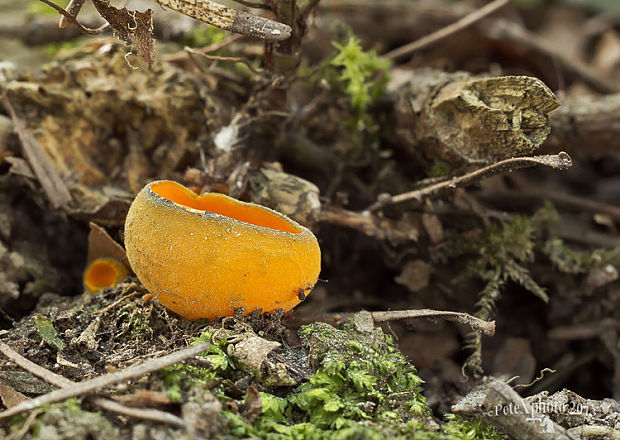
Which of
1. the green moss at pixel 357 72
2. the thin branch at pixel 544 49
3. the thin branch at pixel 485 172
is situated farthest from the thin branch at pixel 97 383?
the thin branch at pixel 544 49

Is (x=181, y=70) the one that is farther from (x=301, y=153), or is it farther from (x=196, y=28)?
(x=301, y=153)

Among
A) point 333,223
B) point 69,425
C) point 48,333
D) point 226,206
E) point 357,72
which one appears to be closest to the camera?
point 69,425

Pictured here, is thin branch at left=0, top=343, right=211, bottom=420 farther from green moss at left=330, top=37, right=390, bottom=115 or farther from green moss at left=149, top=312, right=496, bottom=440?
green moss at left=330, top=37, right=390, bottom=115

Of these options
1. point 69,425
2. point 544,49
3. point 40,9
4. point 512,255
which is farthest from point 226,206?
point 544,49

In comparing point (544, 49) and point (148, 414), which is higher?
point (544, 49)

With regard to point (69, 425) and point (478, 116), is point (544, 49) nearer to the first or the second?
point (478, 116)

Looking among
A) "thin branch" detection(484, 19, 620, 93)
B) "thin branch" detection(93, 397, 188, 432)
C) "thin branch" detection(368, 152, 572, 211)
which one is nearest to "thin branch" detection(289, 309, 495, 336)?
"thin branch" detection(368, 152, 572, 211)
